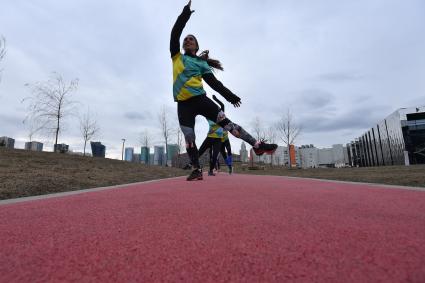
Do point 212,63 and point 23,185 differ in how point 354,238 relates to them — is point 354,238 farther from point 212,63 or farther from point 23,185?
point 23,185

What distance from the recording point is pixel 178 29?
3.57 m

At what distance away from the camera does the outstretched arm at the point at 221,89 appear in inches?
140

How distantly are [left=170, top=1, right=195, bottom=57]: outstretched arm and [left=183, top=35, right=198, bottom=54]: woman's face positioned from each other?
0.87ft

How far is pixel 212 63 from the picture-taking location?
4.62 m

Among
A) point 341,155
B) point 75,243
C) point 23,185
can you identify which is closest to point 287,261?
point 75,243

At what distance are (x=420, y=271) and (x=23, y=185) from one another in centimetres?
491

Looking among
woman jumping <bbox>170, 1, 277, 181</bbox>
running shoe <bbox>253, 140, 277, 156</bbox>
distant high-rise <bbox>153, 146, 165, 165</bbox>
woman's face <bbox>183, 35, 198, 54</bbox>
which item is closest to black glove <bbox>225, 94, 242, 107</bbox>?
woman jumping <bbox>170, 1, 277, 181</bbox>

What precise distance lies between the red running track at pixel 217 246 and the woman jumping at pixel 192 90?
6.79 ft

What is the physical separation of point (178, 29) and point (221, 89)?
1101 mm

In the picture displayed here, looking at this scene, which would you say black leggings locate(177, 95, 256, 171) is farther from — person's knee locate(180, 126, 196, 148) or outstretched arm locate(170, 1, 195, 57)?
outstretched arm locate(170, 1, 195, 57)

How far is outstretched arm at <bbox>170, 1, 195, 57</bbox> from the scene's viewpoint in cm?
346

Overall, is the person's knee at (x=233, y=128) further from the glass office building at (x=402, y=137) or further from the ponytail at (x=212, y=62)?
the glass office building at (x=402, y=137)

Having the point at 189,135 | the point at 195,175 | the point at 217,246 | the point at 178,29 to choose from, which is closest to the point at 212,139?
the point at 195,175

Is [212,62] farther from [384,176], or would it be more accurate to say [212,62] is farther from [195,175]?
[384,176]
